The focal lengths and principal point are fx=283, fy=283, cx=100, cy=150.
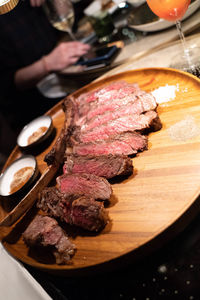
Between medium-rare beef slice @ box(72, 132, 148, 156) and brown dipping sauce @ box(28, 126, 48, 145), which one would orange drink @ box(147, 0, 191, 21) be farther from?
brown dipping sauce @ box(28, 126, 48, 145)

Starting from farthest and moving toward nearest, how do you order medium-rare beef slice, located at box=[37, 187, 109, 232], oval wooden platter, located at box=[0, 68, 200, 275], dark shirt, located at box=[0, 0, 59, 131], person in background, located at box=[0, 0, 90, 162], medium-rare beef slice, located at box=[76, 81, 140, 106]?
dark shirt, located at box=[0, 0, 59, 131]
person in background, located at box=[0, 0, 90, 162]
medium-rare beef slice, located at box=[76, 81, 140, 106]
medium-rare beef slice, located at box=[37, 187, 109, 232]
oval wooden platter, located at box=[0, 68, 200, 275]

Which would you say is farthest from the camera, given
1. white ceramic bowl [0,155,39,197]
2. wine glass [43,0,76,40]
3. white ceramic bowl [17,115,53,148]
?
wine glass [43,0,76,40]

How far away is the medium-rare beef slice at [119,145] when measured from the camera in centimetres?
195

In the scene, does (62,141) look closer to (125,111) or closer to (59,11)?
(125,111)

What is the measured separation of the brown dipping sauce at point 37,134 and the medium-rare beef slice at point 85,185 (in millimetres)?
753

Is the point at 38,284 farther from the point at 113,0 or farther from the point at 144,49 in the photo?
the point at 113,0

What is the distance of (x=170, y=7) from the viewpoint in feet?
6.85

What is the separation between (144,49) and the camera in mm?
2977

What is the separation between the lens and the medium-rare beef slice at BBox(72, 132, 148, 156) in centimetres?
195

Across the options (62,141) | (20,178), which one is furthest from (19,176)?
(62,141)

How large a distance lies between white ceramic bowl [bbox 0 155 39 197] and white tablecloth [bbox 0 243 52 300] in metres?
0.51

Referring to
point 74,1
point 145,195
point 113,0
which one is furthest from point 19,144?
point 74,1

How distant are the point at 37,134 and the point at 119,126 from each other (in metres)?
0.90

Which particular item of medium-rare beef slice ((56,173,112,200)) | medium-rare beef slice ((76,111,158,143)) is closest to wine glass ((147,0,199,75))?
medium-rare beef slice ((76,111,158,143))
